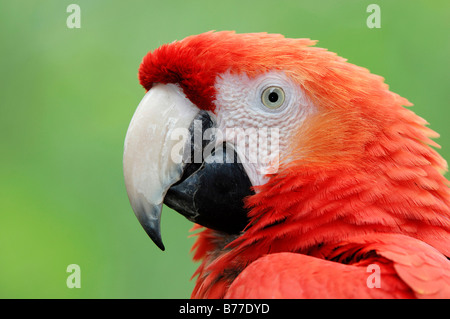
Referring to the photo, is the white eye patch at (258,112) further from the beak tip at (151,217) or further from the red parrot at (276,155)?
the beak tip at (151,217)

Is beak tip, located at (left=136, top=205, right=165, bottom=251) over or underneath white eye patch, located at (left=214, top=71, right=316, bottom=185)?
underneath

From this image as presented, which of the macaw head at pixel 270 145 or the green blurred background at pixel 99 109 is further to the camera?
the green blurred background at pixel 99 109

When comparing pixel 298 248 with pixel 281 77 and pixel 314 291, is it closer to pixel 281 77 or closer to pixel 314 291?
pixel 314 291

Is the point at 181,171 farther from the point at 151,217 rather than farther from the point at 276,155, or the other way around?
the point at 276,155

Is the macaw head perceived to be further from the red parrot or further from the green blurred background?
the green blurred background

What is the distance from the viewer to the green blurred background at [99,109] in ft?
8.61

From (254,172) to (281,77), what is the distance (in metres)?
0.25

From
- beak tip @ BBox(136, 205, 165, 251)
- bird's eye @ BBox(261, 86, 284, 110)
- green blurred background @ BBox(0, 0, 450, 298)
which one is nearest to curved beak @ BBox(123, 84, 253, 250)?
beak tip @ BBox(136, 205, 165, 251)

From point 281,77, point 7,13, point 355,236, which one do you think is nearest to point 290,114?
point 281,77

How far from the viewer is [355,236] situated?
41.4 inches

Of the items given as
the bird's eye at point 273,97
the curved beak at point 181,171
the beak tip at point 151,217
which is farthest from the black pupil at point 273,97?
the beak tip at point 151,217

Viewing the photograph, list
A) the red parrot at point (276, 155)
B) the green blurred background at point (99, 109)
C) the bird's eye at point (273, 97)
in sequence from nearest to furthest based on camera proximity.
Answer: the red parrot at point (276, 155)
the bird's eye at point (273, 97)
the green blurred background at point (99, 109)

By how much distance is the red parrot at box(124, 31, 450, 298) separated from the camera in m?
1.08

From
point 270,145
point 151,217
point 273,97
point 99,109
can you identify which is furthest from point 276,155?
point 99,109
